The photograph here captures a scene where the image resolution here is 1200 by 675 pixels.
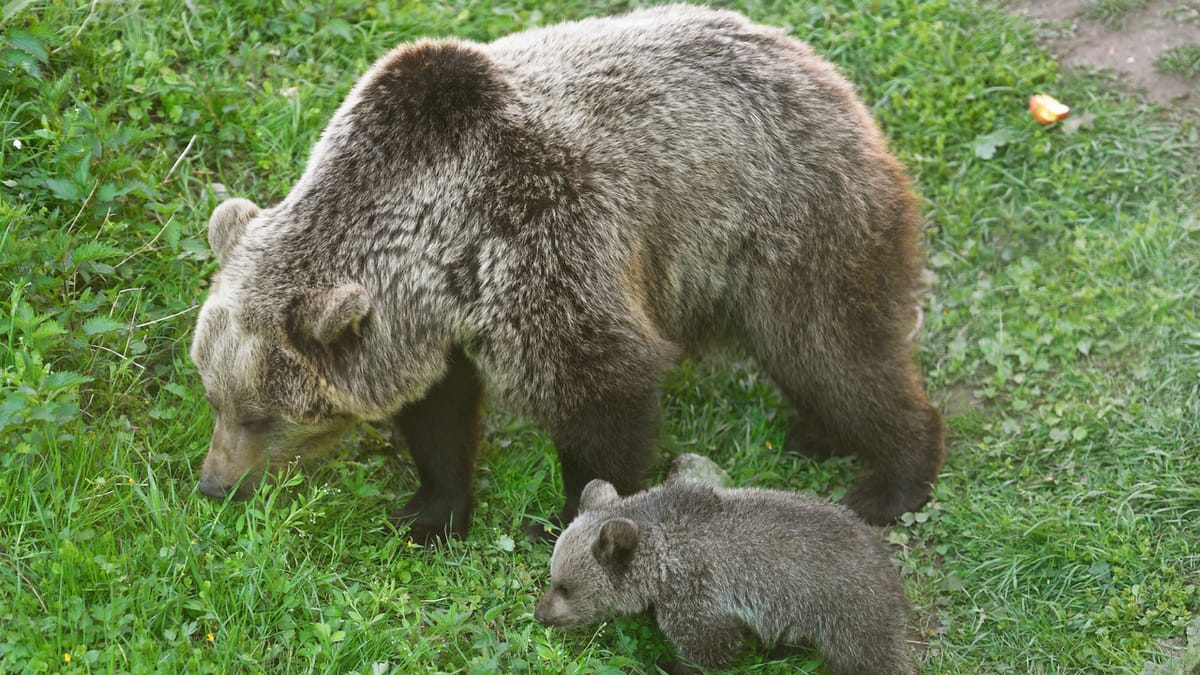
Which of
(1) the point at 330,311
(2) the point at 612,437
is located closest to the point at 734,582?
(2) the point at 612,437

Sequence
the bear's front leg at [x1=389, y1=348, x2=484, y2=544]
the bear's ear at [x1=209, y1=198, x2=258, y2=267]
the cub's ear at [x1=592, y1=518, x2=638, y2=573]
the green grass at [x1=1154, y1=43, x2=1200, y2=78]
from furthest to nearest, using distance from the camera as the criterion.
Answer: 1. the green grass at [x1=1154, y1=43, x2=1200, y2=78]
2. the bear's front leg at [x1=389, y1=348, x2=484, y2=544]
3. the bear's ear at [x1=209, y1=198, x2=258, y2=267]
4. the cub's ear at [x1=592, y1=518, x2=638, y2=573]

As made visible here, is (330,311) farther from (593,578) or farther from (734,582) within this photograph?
(734,582)

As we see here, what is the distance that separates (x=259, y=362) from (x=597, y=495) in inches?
59.4

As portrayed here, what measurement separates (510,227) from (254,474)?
60.5 inches

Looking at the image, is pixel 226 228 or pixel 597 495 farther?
pixel 226 228

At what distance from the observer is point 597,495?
208 inches

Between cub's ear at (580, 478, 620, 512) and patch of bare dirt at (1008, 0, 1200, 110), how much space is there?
4347 millimetres

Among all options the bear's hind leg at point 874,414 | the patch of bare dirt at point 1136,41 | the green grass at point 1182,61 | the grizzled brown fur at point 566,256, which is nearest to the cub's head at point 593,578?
the grizzled brown fur at point 566,256

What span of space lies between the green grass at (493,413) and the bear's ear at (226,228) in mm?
702

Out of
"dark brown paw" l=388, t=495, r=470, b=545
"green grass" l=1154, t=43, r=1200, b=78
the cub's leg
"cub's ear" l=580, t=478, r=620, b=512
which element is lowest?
"dark brown paw" l=388, t=495, r=470, b=545

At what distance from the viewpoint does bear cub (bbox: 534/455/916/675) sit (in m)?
4.95

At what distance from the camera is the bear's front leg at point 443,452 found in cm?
581

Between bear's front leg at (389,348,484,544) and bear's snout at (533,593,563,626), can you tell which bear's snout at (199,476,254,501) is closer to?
bear's front leg at (389,348,484,544)

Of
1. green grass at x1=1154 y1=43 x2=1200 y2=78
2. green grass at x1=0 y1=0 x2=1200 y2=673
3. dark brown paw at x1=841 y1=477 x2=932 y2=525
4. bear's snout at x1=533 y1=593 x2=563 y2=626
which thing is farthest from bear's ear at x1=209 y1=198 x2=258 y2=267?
green grass at x1=1154 y1=43 x2=1200 y2=78
